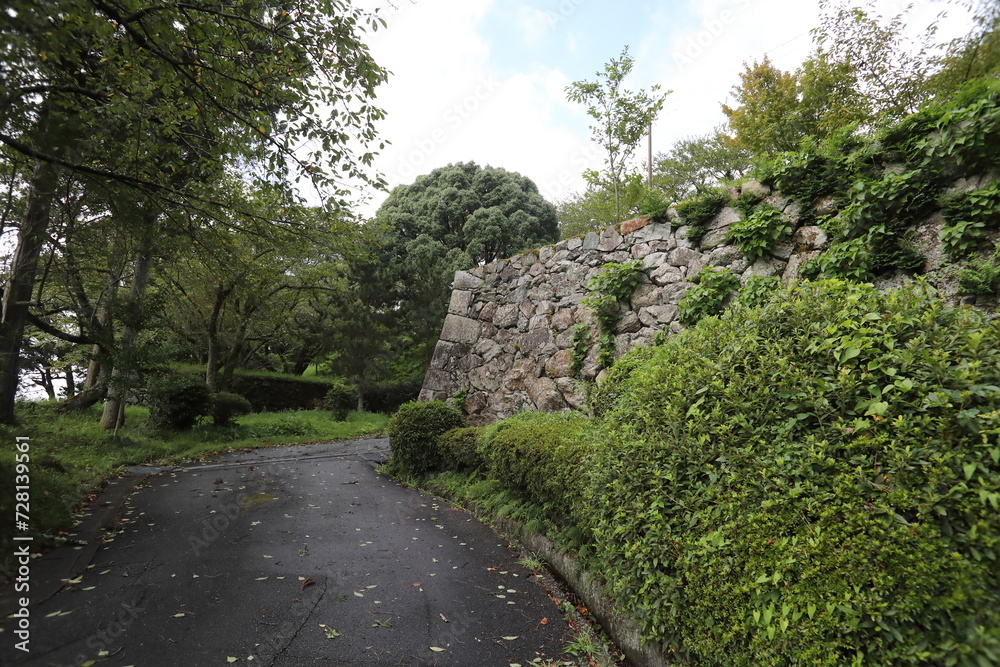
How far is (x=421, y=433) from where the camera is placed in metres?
7.16

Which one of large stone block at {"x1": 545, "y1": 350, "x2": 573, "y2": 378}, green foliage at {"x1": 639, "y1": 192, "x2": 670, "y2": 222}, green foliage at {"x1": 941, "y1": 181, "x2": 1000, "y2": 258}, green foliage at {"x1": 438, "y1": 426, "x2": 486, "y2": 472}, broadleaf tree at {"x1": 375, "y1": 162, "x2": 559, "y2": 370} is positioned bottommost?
green foliage at {"x1": 438, "y1": 426, "x2": 486, "y2": 472}

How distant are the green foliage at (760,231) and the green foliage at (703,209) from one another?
482mm

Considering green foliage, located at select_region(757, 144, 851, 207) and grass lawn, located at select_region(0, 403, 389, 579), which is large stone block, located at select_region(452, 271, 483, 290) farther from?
grass lawn, located at select_region(0, 403, 389, 579)

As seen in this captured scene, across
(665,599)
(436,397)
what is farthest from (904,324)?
(436,397)

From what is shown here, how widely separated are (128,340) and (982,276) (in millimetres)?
10900

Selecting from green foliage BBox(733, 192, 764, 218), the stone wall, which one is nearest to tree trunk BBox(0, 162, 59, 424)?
the stone wall

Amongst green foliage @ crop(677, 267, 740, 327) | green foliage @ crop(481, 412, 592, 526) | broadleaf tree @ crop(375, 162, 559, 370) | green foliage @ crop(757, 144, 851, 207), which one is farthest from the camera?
broadleaf tree @ crop(375, 162, 559, 370)

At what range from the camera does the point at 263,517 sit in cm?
500

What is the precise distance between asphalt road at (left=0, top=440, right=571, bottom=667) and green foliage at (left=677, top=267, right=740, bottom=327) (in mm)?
2949

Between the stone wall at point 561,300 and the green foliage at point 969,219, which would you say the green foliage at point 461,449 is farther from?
the green foliage at point 969,219

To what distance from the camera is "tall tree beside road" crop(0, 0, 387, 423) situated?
11.6 feet

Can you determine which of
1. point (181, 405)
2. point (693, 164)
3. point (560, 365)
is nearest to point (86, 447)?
point (181, 405)

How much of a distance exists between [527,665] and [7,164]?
24.7 ft

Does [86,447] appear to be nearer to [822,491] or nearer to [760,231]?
[822,491]
